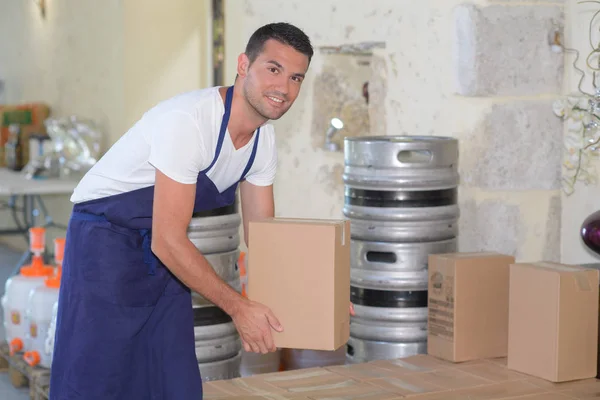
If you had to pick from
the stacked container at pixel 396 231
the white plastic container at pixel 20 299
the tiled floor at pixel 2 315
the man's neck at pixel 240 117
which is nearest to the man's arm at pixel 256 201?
the man's neck at pixel 240 117

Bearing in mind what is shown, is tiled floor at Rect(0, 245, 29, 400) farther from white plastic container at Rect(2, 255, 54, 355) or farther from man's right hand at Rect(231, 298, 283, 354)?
man's right hand at Rect(231, 298, 283, 354)

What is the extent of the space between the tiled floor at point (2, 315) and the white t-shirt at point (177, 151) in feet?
5.77

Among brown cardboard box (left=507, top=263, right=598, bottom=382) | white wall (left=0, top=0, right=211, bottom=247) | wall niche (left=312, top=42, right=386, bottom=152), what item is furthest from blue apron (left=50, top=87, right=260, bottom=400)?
white wall (left=0, top=0, right=211, bottom=247)

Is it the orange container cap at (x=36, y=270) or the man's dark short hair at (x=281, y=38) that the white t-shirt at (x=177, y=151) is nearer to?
the man's dark short hair at (x=281, y=38)

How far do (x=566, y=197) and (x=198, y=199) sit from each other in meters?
1.82

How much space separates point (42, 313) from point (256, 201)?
1.40 metres

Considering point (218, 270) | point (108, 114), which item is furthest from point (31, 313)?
point (108, 114)

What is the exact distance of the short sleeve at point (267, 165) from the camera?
261 cm

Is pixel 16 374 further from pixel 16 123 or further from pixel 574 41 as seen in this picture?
pixel 16 123

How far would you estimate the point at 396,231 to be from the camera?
136 inches

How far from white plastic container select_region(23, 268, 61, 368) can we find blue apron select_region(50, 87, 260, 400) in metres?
1.22

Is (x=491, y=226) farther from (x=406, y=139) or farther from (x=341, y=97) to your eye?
(x=341, y=97)

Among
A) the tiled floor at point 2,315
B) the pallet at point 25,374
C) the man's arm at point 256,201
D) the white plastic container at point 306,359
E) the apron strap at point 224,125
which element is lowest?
the tiled floor at point 2,315

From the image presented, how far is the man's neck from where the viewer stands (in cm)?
240
